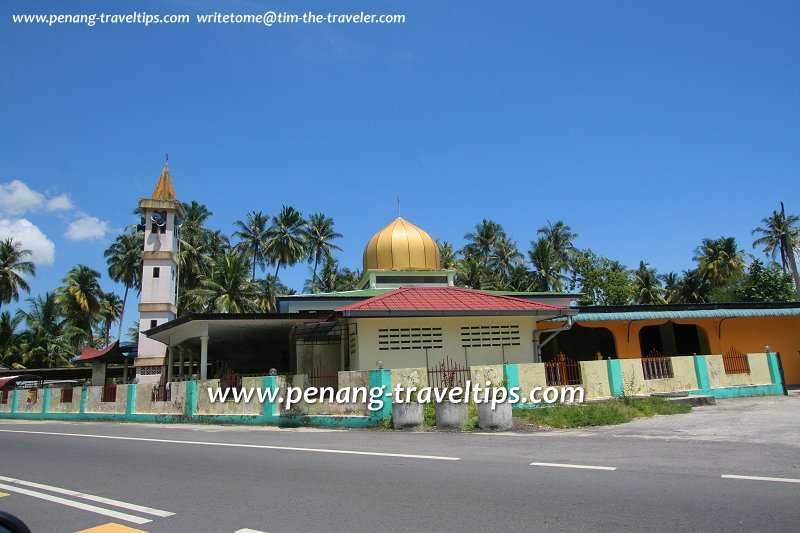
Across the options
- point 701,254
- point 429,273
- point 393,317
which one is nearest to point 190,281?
point 429,273

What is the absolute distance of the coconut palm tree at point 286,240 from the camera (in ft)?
152

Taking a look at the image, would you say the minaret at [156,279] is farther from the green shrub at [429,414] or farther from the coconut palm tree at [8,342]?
the green shrub at [429,414]

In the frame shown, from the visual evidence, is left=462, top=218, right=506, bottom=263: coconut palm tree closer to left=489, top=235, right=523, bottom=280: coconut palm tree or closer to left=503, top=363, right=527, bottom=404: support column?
left=489, top=235, right=523, bottom=280: coconut palm tree

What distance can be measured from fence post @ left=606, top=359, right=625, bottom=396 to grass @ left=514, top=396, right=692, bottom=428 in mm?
736

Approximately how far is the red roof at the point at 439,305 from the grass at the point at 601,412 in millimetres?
3625

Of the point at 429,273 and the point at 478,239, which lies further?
the point at 478,239

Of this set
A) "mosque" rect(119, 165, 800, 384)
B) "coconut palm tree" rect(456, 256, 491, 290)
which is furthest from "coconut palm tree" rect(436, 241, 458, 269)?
"mosque" rect(119, 165, 800, 384)

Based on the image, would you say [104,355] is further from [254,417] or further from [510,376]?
[510,376]

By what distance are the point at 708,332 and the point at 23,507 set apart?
25590mm

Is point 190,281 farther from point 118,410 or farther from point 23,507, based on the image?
point 23,507

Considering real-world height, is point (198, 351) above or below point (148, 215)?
below

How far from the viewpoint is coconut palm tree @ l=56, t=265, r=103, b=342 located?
4544cm

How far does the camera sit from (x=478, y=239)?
52625mm

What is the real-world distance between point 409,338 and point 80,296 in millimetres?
40547
